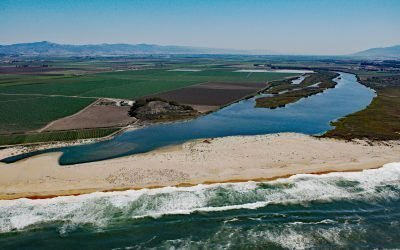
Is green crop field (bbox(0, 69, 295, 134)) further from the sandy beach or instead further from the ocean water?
the ocean water

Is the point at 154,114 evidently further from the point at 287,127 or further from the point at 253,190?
the point at 253,190

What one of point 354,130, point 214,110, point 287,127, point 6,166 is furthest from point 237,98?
point 6,166

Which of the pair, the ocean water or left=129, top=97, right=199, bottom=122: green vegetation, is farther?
left=129, top=97, right=199, bottom=122: green vegetation

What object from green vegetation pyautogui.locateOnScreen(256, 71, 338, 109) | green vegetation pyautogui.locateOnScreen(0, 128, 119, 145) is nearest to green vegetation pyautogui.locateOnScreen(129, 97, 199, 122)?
green vegetation pyautogui.locateOnScreen(0, 128, 119, 145)

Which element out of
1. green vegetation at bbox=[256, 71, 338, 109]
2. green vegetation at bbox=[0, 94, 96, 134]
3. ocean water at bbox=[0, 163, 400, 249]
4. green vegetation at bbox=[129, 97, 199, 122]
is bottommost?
ocean water at bbox=[0, 163, 400, 249]

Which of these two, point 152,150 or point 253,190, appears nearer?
point 253,190

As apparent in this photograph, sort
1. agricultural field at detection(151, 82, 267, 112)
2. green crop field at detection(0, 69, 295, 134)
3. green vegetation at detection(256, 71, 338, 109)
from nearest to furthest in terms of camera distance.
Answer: green crop field at detection(0, 69, 295, 134) → agricultural field at detection(151, 82, 267, 112) → green vegetation at detection(256, 71, 338, 109)
